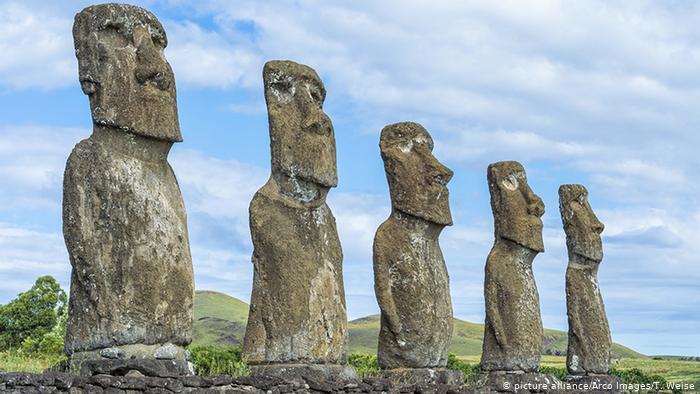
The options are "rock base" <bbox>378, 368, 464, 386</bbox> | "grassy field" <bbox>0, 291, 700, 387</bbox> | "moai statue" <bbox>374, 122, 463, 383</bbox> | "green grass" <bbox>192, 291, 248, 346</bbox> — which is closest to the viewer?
"rock base" <bbox>378, 368, 464, 386</bbox>

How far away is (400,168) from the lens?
1789 cm

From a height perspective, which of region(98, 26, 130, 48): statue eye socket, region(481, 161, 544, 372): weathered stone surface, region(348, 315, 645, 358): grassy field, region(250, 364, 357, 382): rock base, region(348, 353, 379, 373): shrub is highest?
region(348, 315, 645, 358): grassy field

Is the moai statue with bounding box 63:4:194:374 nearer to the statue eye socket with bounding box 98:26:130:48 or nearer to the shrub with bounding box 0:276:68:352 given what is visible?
the statue eye socket with bounding box 98:26:130:48

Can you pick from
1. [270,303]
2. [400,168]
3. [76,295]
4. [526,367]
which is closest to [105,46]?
[76,295]

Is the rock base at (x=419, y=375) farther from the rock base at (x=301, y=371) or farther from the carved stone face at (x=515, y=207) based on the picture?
the carved stone face at (x=515, y=207)

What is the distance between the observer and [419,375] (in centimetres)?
1723

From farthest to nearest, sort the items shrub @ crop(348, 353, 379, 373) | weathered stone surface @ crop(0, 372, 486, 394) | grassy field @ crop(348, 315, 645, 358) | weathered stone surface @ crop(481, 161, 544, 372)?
grassy field @ crop(348, 315, 645, 358)
shrub @ crop(348, 353, 379, 373)
weathered stone surface @ crop(481, 161, 544, 372)
weathered stone surface @ crop(0, 372, 486, 394)

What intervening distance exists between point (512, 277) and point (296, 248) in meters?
6.71

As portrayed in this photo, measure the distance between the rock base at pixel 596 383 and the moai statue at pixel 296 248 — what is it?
861cm

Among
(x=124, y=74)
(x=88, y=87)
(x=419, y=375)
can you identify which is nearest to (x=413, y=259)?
(x=419, y=375)

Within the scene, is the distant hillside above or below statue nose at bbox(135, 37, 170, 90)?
above

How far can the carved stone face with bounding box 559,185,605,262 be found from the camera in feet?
76.1

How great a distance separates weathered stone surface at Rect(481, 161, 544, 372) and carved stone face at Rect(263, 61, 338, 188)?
6.00 meters

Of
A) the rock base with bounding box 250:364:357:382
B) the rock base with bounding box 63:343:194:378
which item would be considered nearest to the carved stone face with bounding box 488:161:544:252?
the rock base with bounding box 250:364:357:382
